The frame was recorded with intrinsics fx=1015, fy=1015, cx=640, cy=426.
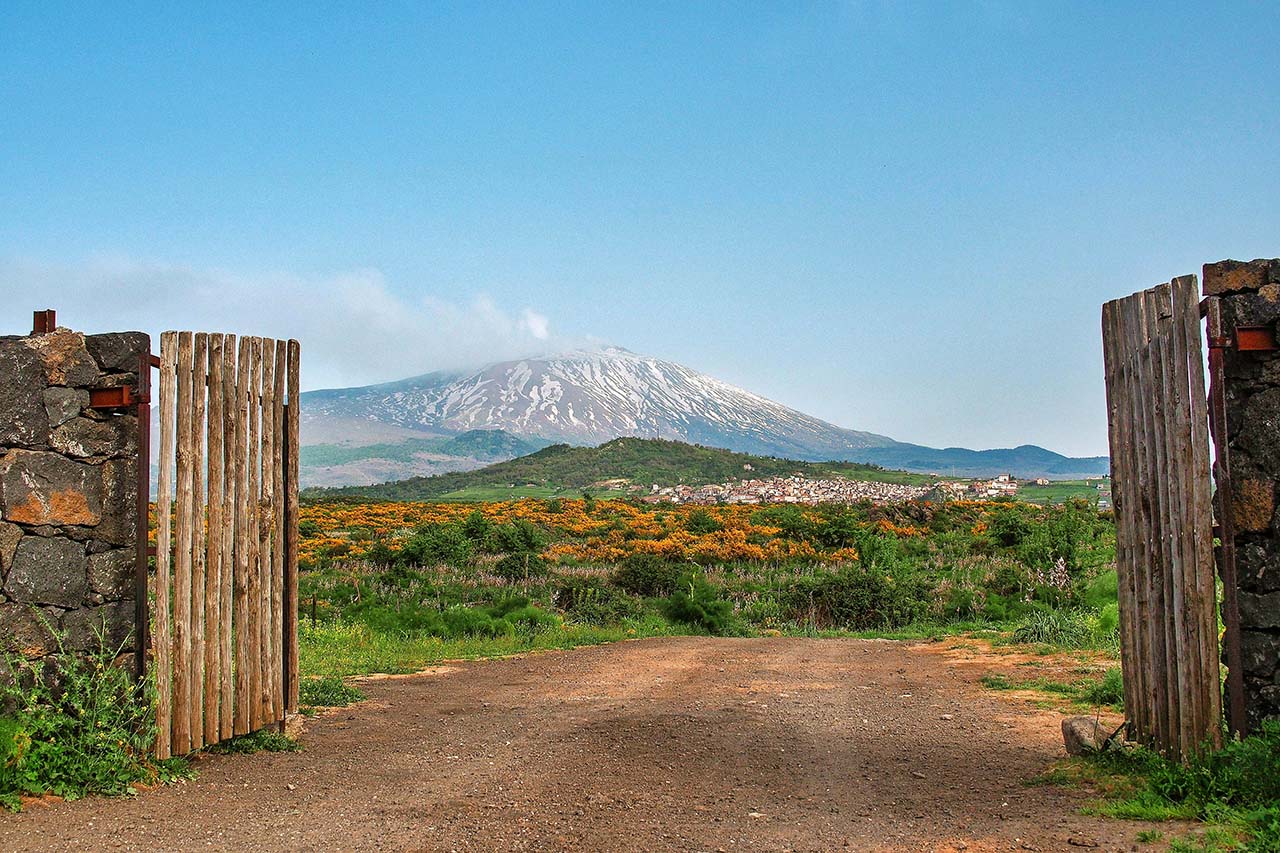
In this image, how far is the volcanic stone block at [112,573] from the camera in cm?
731

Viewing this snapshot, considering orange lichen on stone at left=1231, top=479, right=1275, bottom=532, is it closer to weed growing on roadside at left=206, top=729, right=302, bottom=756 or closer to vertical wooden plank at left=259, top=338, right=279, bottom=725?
vertical wooden plank at left=259, top=338, right=279, bottom=725

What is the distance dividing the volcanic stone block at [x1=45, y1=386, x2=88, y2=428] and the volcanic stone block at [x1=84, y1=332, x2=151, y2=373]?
27 centimetres

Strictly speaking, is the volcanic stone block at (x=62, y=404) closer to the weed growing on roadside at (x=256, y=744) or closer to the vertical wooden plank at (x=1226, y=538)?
the weed growing on roadside at (x=256, y=744)

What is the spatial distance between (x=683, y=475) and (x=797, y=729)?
215 feet

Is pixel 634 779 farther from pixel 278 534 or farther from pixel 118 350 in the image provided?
pixel 118 350

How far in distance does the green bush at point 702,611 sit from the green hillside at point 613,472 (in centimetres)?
5012

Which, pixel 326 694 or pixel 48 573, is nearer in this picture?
pixel 48 573

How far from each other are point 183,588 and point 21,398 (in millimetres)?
1810

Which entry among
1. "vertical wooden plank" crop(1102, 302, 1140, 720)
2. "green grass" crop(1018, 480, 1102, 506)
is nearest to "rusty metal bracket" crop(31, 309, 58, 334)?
"vertical wooden plank" crop(1102, 302, 1140, 720)

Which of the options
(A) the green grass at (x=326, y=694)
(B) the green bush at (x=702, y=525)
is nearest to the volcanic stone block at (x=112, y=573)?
(A) the green grass at (x=326, y=694)

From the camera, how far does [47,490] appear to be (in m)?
7.29

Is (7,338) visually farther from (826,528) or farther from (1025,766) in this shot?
(826,528)

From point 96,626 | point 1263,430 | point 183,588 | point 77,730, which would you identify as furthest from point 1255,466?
point 77,730

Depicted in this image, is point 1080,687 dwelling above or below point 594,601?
above
